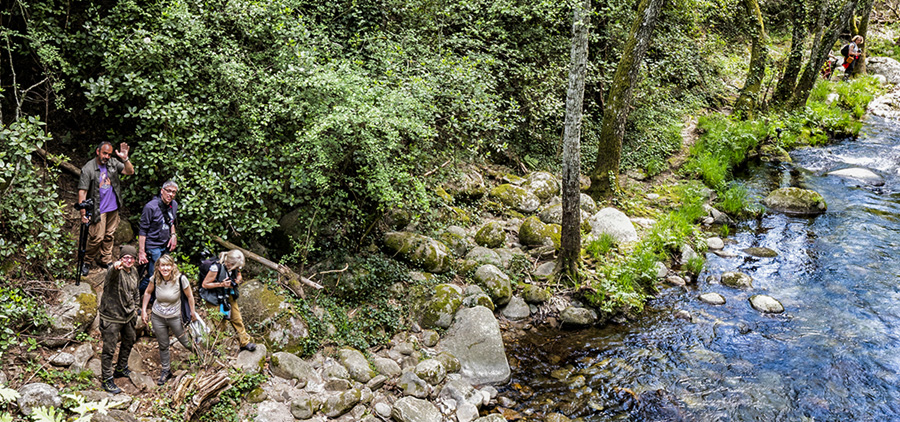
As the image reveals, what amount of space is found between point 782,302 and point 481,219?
5390 millimetres

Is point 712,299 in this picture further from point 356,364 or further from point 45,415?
point 45,415

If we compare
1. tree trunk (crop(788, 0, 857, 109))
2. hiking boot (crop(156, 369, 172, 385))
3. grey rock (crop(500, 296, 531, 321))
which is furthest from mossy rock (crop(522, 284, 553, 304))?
tree trunk (crop(788, 0, 857, 109))

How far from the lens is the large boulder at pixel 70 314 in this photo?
5.34 m

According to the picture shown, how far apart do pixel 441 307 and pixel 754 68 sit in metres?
13.8

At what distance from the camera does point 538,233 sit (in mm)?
9438

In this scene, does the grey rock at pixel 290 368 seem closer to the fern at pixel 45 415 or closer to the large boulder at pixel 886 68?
the fern at pixel 45 415

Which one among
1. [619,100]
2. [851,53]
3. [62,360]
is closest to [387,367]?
[62,360]

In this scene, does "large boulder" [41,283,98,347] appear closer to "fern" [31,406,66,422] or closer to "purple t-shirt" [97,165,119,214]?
"purple t-shirt" [97,165,119,214]

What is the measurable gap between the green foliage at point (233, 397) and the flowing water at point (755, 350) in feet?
10.4

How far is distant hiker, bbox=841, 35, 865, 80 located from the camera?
18484 millimetres

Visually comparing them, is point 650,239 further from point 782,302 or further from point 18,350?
point 18,350

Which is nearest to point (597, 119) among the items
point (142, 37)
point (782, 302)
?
point (782, 302)

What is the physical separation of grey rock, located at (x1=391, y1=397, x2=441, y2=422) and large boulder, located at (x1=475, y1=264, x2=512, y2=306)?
2.42m

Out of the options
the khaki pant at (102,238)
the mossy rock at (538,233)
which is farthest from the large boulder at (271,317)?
the mossy rock at (538,233)
